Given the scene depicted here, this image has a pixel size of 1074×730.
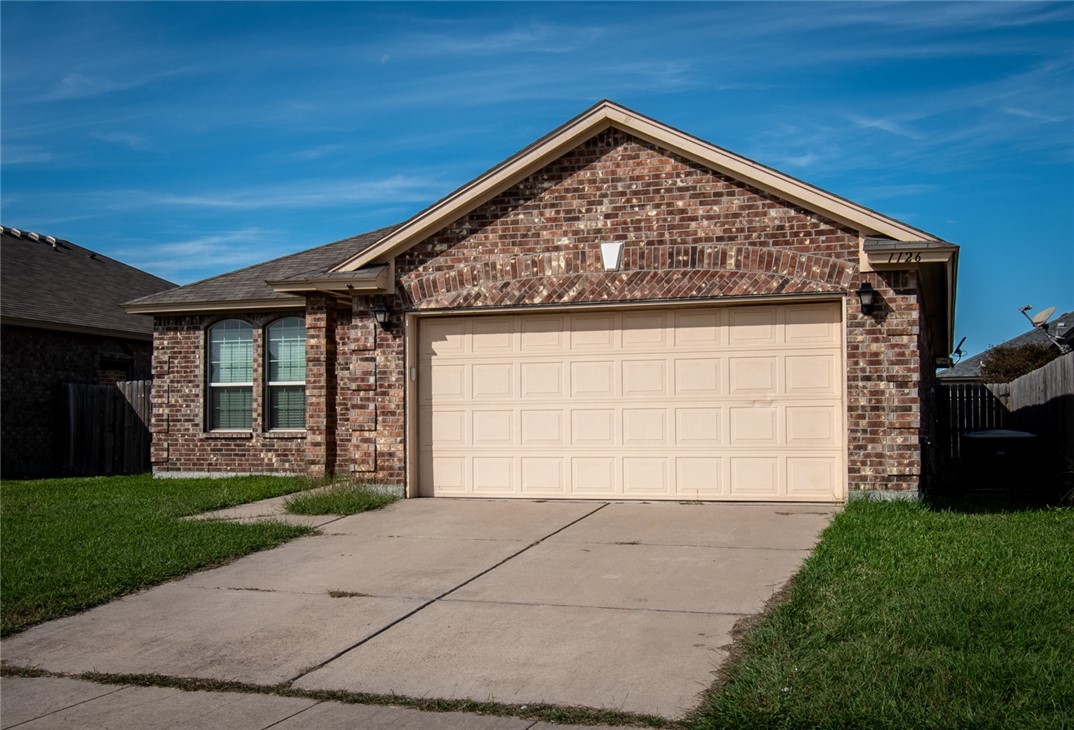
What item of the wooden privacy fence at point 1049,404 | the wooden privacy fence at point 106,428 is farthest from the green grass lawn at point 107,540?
the wooden privacy fence at point 1049,404

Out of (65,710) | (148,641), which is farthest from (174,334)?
(65,710)

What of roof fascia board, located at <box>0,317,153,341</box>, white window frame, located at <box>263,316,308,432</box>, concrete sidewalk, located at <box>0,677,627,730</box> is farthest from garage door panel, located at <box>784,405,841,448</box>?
roof fascia board, located at <box>0,317,153,341</box>

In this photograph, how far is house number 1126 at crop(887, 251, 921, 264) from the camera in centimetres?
1124

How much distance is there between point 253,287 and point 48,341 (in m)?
5.93

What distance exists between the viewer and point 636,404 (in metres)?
12.6

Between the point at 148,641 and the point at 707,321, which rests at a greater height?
the point at 707,321

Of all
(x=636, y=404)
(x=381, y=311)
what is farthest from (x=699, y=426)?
(x=381, y=311)

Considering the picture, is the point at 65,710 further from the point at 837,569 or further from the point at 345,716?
the point at 837,569

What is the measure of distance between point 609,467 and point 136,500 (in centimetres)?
637

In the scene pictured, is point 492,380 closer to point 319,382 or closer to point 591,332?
point 591,332

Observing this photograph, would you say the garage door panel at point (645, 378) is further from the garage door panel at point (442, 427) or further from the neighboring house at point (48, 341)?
the neighboring house at point (48, 341)

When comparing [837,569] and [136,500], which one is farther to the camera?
[136,500]

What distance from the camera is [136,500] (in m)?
13.5

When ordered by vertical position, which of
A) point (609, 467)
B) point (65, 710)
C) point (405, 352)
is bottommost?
point (65, 710)
